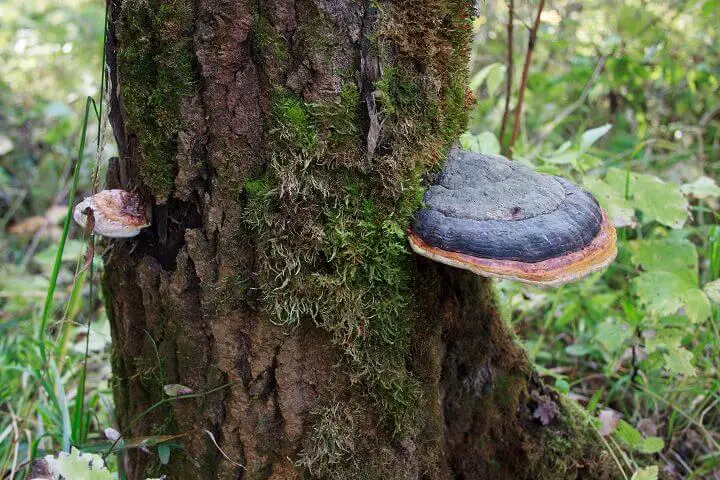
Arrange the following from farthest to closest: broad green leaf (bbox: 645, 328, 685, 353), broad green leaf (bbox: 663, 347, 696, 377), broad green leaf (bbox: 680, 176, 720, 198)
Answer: broad green leaf (bbox: 680, 176, 720, 198)
broad green leaf (bbox: 645, 328, 685, 353)
broad green leaf (bbox: 663, 347, 696, 377)

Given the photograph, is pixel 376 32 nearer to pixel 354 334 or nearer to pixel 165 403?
pixel 354 334

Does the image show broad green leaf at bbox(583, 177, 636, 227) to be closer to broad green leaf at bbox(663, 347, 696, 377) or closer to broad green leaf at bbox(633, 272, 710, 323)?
broad green leaf at bbox(633, 272, 710, 323)

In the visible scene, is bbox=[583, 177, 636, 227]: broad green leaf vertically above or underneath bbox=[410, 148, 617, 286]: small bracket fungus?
underneath

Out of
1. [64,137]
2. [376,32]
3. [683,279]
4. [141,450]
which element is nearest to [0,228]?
[64,137]

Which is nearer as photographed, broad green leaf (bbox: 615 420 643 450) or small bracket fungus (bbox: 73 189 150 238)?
small bracket fungus (bbox: 73 189 150 238)

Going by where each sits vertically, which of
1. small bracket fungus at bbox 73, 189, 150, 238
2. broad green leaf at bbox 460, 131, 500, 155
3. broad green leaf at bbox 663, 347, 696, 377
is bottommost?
broad green leaf at bbox 663, 347, 696, 377

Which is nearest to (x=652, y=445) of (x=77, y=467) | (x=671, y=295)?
(x=671, y=295)

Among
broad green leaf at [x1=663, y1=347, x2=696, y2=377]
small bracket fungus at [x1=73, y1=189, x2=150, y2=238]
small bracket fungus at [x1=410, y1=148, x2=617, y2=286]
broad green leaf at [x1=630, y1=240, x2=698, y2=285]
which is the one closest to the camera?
small bracket fungus at [x1=410, y1=148, x2=617, y2=286]

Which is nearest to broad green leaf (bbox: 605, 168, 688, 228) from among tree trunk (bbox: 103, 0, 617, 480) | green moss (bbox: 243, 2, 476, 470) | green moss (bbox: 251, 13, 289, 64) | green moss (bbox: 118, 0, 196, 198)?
tree trunk (bbox: 103, 0, 617, 480)
